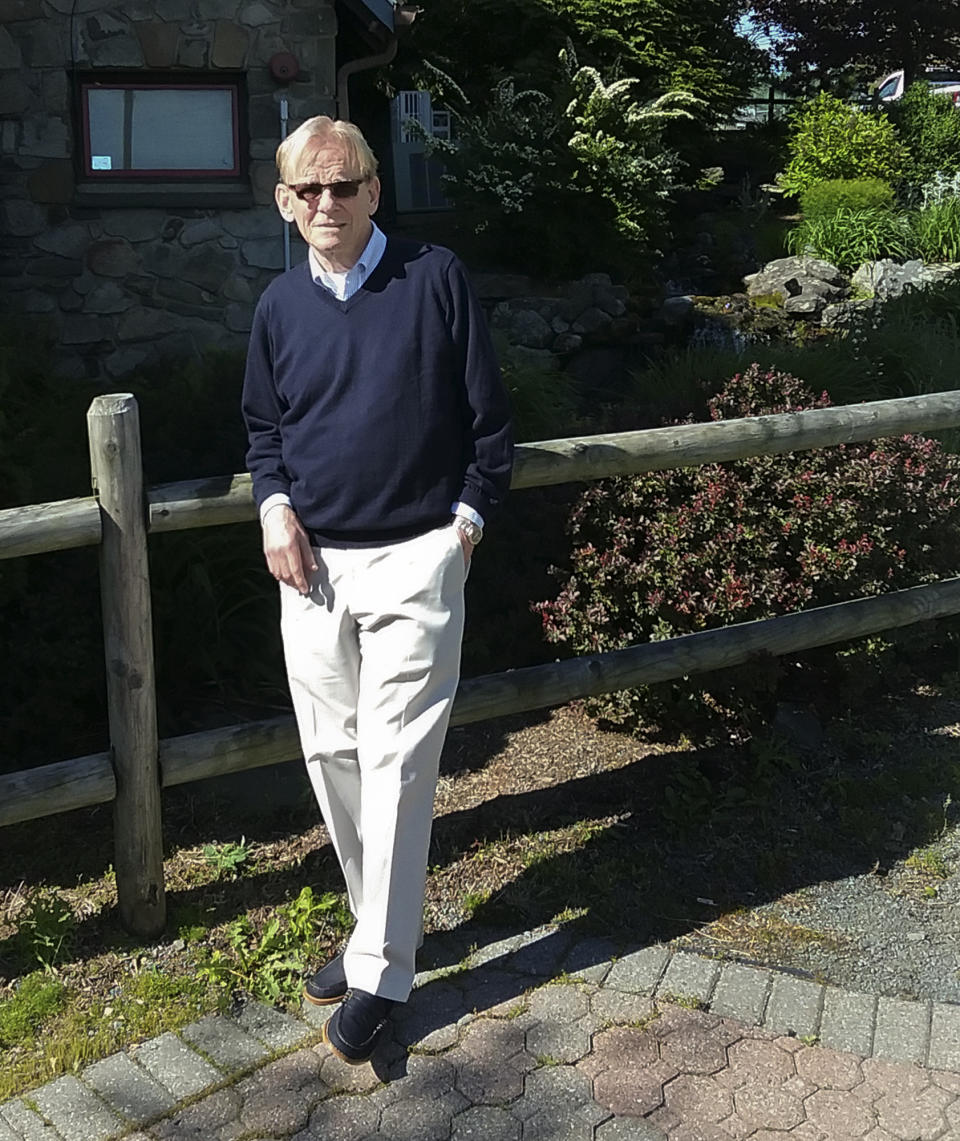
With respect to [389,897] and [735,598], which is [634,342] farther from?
[389,897]

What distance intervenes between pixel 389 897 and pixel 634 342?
8.58 metres

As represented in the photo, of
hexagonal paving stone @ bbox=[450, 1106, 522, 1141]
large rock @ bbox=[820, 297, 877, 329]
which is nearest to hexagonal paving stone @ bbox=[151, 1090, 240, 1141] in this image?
hexagonal paving stone @ bbox=[450, 1106, 522, 1141]

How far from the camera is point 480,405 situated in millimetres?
2852

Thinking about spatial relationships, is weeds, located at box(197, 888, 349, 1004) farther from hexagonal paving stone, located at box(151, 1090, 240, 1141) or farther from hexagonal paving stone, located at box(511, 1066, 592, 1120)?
hexagonal paving stone, located at box(511, 1066, 592, 1120)

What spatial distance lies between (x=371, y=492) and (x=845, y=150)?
13776 mm

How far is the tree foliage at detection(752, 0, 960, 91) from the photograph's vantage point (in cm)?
1784

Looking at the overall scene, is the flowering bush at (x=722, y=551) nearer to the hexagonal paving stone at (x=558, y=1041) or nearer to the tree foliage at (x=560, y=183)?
the hexagonal paving stone at (x=558, y=1041)

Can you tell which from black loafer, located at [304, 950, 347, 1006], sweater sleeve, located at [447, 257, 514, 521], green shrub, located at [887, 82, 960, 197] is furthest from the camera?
green shrub, located at [887, 82, 960, 197]

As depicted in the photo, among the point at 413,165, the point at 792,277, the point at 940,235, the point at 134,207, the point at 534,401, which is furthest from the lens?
the point at 413,165

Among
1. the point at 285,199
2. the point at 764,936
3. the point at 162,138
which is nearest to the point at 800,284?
the point at 162,138

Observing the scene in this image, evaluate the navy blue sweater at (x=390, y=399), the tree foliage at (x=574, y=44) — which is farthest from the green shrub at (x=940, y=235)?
the navy blue sweater at (x=390, y=399)

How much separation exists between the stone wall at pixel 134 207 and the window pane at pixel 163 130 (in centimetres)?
18

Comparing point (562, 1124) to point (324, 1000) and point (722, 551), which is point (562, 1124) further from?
point (722, 551)

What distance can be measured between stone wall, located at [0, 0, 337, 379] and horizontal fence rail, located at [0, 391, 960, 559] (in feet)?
17.8
